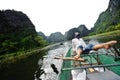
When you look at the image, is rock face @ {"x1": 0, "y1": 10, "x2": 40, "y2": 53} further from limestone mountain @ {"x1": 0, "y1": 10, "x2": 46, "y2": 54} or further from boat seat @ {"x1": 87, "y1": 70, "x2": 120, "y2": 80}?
boat seat @ {"x1": 87, "y1": 70, "x2": 120, "y2": 80}

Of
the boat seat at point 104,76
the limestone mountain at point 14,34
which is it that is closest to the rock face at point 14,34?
the limestone mountain at point 14,34

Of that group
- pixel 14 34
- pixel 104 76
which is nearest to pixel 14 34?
pixel 14 34

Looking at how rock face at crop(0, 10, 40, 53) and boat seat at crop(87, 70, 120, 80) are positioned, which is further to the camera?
rock face at crop(0, 10, 40, 53)

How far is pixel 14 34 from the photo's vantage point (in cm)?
11306

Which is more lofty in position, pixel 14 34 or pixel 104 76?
pixel 14 34

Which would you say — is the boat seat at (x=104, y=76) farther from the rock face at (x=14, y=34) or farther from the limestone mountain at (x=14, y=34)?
the rock face at (x=14, y=34)

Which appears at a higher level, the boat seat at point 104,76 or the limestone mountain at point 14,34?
the limestone mountain at point 14,34

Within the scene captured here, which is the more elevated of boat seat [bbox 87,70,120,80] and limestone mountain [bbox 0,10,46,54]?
limestone mountain [bbox 0,10,46,54]

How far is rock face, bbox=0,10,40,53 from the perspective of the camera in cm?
Result: 8349

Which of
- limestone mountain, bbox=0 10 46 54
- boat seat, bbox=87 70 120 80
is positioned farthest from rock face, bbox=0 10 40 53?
boat seat, bbox=87 70 120 80

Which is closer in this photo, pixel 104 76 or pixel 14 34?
pixel 104 76

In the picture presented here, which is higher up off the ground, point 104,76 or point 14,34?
point 14,34

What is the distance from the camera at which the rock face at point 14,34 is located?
3287 inches

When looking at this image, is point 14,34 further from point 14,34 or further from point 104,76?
point 104,76
